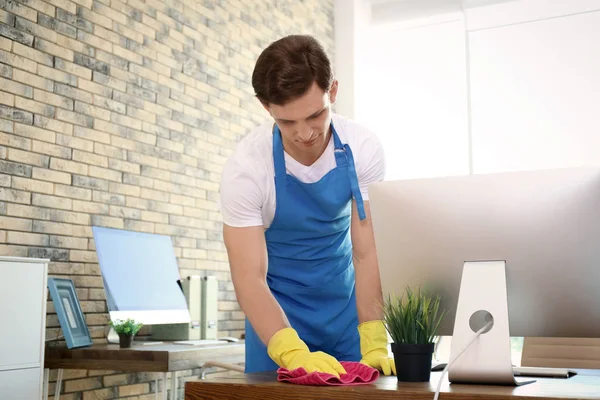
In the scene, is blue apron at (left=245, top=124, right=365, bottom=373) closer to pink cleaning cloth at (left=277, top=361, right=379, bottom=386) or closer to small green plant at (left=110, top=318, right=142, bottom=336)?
pink cleaning cloth at (left=277, top=361, right=379, bottom=386)

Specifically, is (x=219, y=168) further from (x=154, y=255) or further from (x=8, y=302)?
(x=8, y=302)

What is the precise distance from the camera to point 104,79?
402 cm

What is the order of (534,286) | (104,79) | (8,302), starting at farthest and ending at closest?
(104,79)
(8,302)
(534,286)

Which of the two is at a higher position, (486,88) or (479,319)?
(486,88)

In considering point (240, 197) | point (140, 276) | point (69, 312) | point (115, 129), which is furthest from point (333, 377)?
point (115, 129)

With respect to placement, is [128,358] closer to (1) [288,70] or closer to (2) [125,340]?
(2) [125,340]

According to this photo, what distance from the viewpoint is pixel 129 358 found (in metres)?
3.29

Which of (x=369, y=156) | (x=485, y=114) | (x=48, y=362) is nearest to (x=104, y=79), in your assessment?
(x=48, y=362)

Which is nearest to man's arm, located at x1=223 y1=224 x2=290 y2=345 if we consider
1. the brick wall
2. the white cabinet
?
the white cabinet

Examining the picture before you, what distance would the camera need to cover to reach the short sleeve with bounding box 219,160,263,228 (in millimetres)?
2041

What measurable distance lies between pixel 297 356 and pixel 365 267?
23.3 inches

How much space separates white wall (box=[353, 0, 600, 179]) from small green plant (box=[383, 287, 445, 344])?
4.83 meters

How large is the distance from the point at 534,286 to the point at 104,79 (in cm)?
309

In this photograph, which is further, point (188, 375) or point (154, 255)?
point (188, 375)
